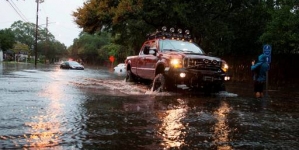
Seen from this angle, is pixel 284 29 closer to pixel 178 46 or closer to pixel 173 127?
pixel 178 46

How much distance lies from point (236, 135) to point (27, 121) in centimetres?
338

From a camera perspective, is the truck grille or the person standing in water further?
the person standing in water

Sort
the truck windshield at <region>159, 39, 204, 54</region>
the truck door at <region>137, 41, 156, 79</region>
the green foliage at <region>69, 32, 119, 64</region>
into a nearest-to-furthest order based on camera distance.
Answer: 1. the truck windshield at <region>159, 39, 204, 54</region>
2. the truck door at <region>137, 41, 156, 79</region>
3. the green foliage at <region>69, 32, 119, 64</region>

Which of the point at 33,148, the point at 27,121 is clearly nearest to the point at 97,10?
the point at 27,121


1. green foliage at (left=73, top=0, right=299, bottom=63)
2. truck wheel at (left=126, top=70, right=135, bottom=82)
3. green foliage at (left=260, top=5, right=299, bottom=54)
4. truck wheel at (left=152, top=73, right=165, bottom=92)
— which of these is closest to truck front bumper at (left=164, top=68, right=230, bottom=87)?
truck wheel at (left=152, top=73, right=165, bottom=92)

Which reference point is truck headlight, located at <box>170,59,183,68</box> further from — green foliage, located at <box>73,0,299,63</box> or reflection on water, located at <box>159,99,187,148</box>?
green foliage, located at <box>73,0,299,63</box>

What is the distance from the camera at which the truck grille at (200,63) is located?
35.4ft

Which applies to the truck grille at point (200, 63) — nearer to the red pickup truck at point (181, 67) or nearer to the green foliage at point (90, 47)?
the red pickup truck at point (181, 67)

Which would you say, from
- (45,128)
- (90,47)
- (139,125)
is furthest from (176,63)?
(90,47)

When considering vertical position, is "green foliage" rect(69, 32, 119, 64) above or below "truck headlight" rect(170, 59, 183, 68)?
above

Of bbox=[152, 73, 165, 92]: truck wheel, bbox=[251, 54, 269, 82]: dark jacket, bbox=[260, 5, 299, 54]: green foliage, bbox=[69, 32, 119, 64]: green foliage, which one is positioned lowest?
bbox=[152, 73, 165, 92]: truck wheel

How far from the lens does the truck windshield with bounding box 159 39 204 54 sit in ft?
40.8

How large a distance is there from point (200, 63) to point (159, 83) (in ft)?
5.40

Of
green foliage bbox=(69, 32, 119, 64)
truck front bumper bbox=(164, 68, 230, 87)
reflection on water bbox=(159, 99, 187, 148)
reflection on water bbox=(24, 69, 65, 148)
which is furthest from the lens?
green foliage bbox=(69, 32, 119, 64)
